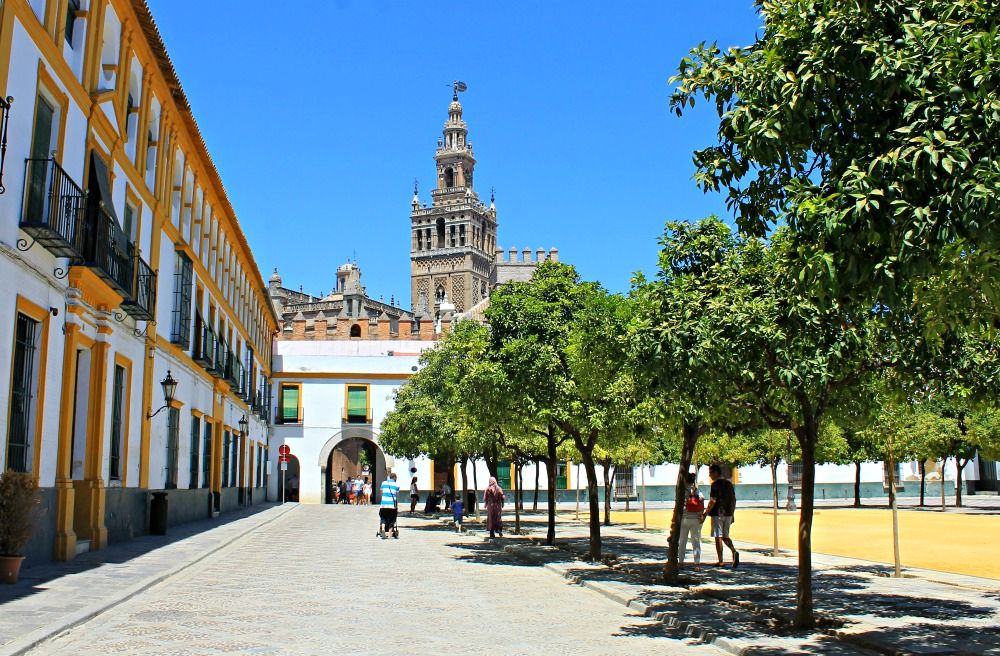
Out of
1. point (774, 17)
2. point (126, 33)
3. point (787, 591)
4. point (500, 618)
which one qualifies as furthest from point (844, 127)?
point (126, 33)

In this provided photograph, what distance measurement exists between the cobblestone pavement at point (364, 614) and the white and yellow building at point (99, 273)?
9.02ft

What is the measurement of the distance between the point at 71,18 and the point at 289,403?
3656 centimetres

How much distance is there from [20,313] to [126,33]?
724 cm

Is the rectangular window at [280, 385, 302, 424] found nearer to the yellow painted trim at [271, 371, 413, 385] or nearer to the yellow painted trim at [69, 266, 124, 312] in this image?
the yellow painted trim at [271, 371, 413, 385]

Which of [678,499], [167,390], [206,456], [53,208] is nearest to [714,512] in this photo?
[678,499]

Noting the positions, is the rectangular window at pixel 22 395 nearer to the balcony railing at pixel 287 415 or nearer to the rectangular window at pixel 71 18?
the rectangular window at pixel 71 18

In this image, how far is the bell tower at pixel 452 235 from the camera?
137 metres

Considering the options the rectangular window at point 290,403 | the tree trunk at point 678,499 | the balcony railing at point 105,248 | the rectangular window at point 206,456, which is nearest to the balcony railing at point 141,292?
the balcony railing at point 105,248

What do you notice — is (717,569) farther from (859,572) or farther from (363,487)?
(363,487)

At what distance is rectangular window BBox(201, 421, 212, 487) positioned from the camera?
1127 inches

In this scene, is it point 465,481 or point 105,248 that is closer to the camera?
point 105,248

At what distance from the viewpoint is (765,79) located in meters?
6.73

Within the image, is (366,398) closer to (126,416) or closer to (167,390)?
(167,390)

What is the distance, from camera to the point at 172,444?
77.9 ft
